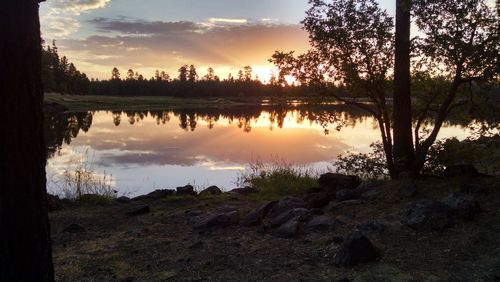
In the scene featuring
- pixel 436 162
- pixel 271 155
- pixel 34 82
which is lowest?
pixel 271 155

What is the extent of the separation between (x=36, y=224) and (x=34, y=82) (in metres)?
1.36

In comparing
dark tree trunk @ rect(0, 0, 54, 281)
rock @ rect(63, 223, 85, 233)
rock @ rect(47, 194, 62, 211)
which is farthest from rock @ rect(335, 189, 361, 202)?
rock @ rect(47, 194, 62, 211)

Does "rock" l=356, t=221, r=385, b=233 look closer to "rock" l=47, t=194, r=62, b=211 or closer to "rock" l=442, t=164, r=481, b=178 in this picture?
"rock" l=442, t=164, r=481, b=178

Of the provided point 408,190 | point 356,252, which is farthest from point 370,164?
point 356,252

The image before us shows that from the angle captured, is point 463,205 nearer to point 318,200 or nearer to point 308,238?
point 308,238

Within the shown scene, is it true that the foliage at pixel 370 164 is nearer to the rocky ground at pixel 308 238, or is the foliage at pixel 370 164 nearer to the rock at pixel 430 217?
the rocky ground at pixel 308 238

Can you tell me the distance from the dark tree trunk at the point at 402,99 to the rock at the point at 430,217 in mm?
3128

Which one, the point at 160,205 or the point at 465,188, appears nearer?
the point at 465,188

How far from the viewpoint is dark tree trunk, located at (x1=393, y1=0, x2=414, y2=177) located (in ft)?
34.3

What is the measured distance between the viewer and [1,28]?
164 inches

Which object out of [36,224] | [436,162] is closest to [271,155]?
[436,162]

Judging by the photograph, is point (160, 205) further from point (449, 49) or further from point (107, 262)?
point (449, 49)

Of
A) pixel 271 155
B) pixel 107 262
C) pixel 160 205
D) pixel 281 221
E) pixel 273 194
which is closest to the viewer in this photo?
pixel 107 262

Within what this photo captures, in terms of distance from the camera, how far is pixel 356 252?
20.0 feet
